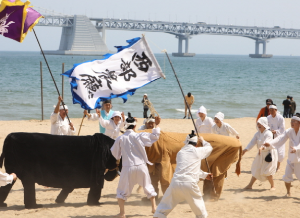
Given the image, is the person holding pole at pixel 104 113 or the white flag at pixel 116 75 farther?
the person holding pole at pixel 104 113

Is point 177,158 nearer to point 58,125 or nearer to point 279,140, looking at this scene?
point 279,140

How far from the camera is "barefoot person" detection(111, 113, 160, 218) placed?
6.58m

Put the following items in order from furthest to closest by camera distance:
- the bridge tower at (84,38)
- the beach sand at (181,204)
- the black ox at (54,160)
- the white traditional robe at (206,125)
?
the bridge tower at (84,38) < the white traditional robe at (206,125) < the black ox at (54,160) < the beach sand at (181,204)

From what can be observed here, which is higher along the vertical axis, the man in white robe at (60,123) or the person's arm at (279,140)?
the man in white robe at (60,123)

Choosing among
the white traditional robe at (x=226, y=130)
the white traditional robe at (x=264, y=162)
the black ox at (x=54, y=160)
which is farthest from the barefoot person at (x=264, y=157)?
the black ox at (x=54, y=160)

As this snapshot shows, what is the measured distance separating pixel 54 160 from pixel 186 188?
2413 millimetres

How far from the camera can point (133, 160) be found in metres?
6.61

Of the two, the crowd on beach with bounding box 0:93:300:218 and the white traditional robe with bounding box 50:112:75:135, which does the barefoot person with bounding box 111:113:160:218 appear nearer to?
the crowd on beach with bounding box 0:93:300:218

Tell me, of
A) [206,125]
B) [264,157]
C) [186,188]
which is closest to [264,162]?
[264,157]

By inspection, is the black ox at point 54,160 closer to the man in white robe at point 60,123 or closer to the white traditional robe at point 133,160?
the white traditional robe at point 133,160

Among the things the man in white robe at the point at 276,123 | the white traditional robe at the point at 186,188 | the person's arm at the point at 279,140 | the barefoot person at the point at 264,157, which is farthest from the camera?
the man in white robe at the point at 276,123

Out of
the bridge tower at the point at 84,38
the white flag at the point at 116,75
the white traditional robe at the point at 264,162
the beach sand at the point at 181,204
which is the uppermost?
the bridge tower at the point at 84,38

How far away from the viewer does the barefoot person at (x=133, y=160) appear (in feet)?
21.6

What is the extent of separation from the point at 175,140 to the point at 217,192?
118 cm
